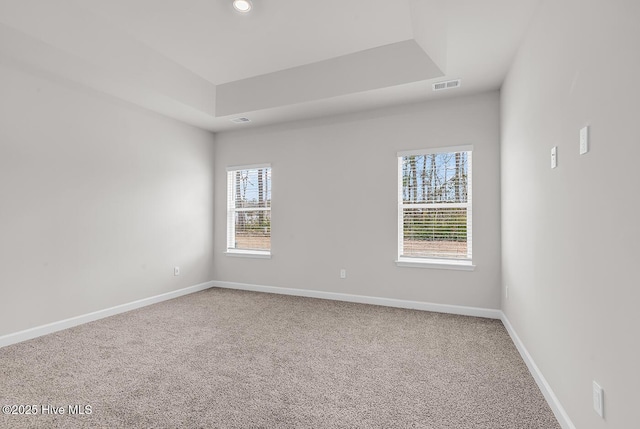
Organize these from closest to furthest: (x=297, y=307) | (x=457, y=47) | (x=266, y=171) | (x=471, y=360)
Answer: (x=471, y=360) → (x=457, y=47) → (x=297, y=307) → (x=266, y=171)

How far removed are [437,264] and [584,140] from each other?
2.66 m

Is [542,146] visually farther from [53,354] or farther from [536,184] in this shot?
[53,354]

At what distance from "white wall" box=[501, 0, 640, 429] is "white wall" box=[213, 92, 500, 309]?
1204 mm

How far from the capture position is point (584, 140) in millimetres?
1538

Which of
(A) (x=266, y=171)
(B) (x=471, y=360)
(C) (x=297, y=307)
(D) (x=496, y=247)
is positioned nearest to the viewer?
(B) (x=471, y=360)

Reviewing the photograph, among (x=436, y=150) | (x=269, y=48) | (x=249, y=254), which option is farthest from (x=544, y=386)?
(x=249, y=254)

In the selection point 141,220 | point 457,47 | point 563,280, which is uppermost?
point 457,47

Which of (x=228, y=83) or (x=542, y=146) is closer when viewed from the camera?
(x=542, y=146)

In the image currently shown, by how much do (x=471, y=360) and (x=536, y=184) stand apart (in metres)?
1.50

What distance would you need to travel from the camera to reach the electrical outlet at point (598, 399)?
4.49ft

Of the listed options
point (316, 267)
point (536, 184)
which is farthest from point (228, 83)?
point (536, 184)

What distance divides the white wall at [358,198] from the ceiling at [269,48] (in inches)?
13.7

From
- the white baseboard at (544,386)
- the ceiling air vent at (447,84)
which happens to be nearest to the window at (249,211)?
the ceiling air vent at (447,84)

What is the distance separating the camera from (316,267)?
187 inches
